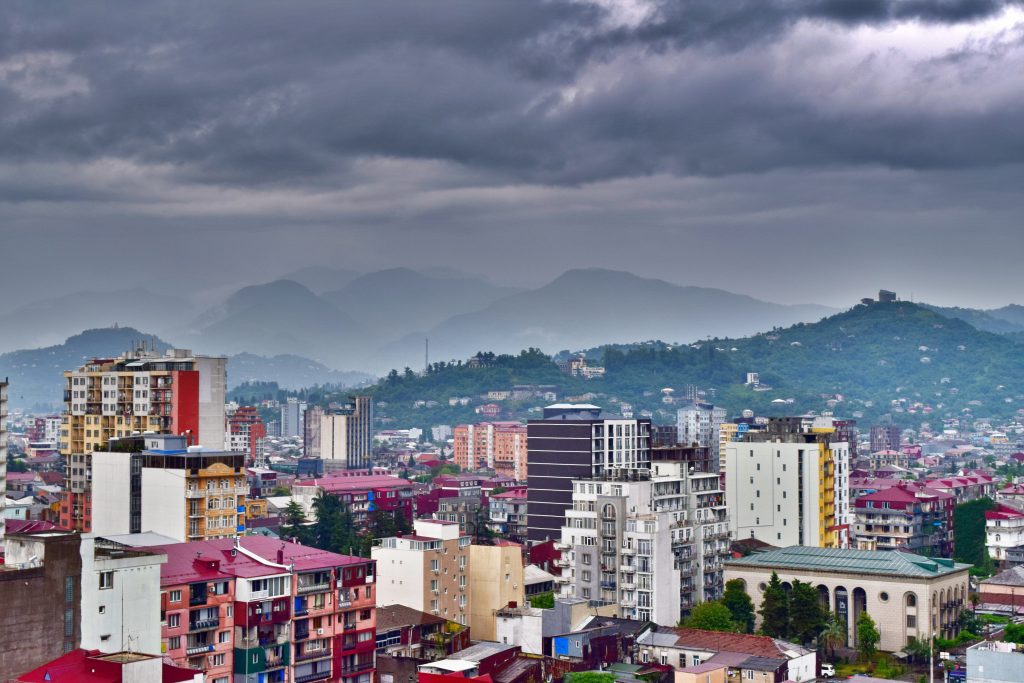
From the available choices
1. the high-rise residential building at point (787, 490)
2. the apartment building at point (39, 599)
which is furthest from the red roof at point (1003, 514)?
the apartment building at point (39, 599)

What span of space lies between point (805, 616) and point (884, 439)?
13062cm

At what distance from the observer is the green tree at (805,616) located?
163 feet

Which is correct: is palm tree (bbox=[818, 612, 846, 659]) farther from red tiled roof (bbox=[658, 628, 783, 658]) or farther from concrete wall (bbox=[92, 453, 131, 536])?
concrete wall (bbox=[92, 453, 131, 536])

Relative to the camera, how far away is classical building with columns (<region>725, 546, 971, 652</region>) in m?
51.4

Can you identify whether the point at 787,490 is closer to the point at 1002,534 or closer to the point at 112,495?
the point at 1002,534

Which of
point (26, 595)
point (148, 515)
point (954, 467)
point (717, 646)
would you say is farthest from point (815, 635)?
point (954, 467)

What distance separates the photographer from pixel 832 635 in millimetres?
49906

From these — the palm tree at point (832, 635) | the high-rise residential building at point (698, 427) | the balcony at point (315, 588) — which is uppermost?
the high-rise residential building at point (698, 427)

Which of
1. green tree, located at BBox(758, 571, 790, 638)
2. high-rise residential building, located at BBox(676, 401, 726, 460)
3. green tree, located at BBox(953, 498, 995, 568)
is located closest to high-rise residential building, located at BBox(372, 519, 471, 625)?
green tree, located at BBox(758, 571, 790, 638)

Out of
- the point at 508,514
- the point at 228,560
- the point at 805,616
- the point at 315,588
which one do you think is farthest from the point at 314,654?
the point at 508,514

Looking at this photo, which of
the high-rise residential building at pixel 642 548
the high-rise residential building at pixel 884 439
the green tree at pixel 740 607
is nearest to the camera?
the high-rise residential building at pixel 642 548

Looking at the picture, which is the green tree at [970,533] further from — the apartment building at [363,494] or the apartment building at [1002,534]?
the apartment building at [363,494]

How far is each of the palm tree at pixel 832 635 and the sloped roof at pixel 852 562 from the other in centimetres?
288

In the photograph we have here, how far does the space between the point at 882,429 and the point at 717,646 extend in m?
142
